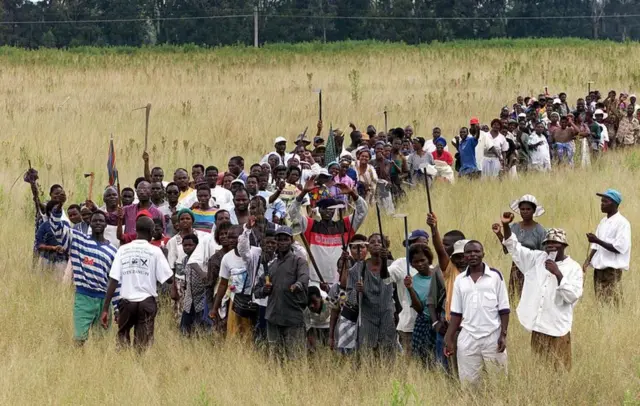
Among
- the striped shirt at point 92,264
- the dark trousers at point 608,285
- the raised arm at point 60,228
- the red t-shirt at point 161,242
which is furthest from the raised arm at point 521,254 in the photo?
the raised arm at point 60,228

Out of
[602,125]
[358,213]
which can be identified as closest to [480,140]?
[602,125]

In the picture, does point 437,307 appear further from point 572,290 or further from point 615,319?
point 615,319

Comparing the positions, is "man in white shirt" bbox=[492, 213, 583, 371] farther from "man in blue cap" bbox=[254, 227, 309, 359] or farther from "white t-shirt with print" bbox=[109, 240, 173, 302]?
"white t-shirt with print" bbox=[109, 240, 173, 302]

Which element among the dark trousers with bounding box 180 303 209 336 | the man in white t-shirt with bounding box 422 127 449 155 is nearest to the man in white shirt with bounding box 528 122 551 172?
the man in white t-shirt with bounding box 422 127 449 155

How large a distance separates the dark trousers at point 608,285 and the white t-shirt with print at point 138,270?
4466 millimetres

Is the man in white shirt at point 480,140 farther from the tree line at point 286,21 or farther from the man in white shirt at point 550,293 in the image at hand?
the tree line at point 286,21

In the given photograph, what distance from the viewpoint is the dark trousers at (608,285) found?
469 inches

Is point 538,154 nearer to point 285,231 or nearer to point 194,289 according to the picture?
point 194,289

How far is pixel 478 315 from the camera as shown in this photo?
9227mm

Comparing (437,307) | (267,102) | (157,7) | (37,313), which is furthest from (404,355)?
(157,7)

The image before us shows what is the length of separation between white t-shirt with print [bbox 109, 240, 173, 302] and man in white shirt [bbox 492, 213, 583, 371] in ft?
9.88

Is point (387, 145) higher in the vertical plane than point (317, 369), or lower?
higher

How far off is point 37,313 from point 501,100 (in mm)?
20088

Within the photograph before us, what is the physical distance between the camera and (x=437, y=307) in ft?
32.3
